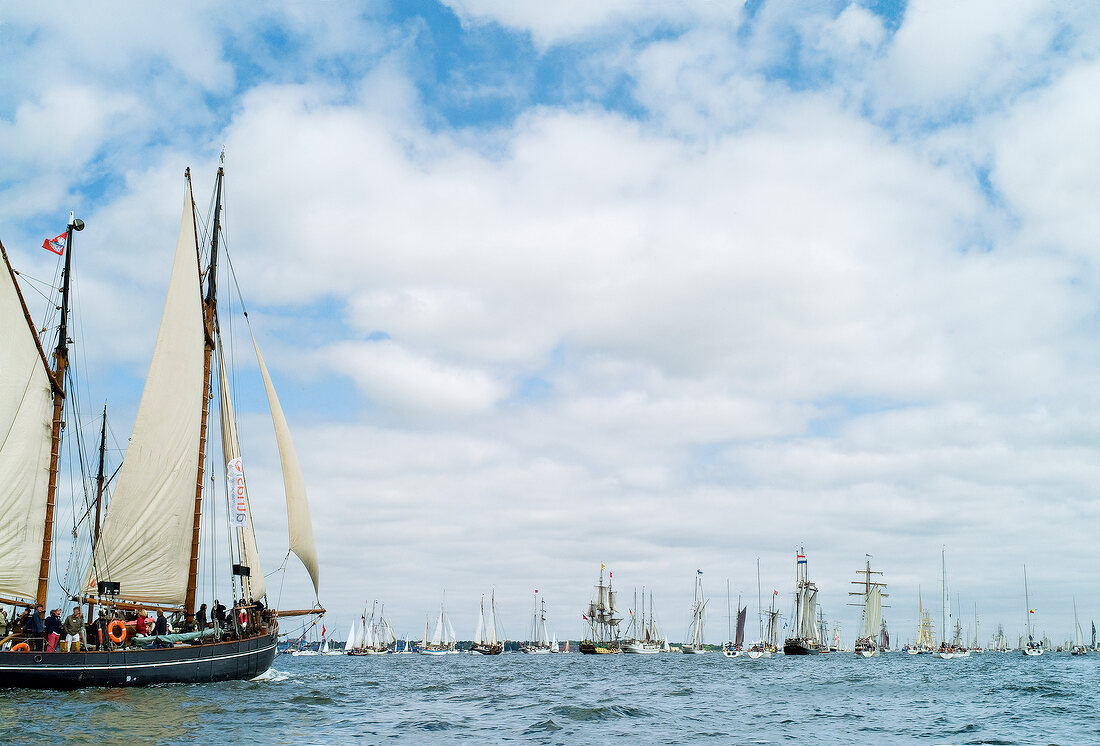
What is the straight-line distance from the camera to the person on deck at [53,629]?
33906mm

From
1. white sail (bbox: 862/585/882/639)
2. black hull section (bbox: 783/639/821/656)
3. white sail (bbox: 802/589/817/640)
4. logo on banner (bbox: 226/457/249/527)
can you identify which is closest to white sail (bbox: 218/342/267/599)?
logo on banner (bbox: 226/457/249/527)

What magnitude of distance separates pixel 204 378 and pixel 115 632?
1295 cm

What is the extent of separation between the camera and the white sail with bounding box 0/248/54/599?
35625 mm

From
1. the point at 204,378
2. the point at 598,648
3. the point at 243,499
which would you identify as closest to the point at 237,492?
the point at 243,499

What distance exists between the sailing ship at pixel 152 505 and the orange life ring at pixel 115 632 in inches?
1.6

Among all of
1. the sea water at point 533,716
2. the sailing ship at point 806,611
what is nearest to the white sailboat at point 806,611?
the sailing ship at point 806,611

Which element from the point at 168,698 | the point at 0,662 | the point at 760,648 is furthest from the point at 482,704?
the point at 760,648

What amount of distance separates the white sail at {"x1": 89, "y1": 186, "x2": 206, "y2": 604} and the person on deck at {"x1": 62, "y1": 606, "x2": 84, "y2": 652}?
10.5 feet

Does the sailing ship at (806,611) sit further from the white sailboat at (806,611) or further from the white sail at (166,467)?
the white sail at (166,467)

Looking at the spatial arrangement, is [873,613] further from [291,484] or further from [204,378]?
[204,378]

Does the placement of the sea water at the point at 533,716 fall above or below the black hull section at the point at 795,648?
above

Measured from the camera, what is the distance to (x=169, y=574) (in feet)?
132

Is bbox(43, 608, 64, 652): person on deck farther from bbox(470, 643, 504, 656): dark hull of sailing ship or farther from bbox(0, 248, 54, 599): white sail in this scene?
bbox(470, 643, 504, 656): dark hull of sailing ship

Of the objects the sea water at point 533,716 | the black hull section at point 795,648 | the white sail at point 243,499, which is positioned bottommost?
the black hull section at point 795,648
